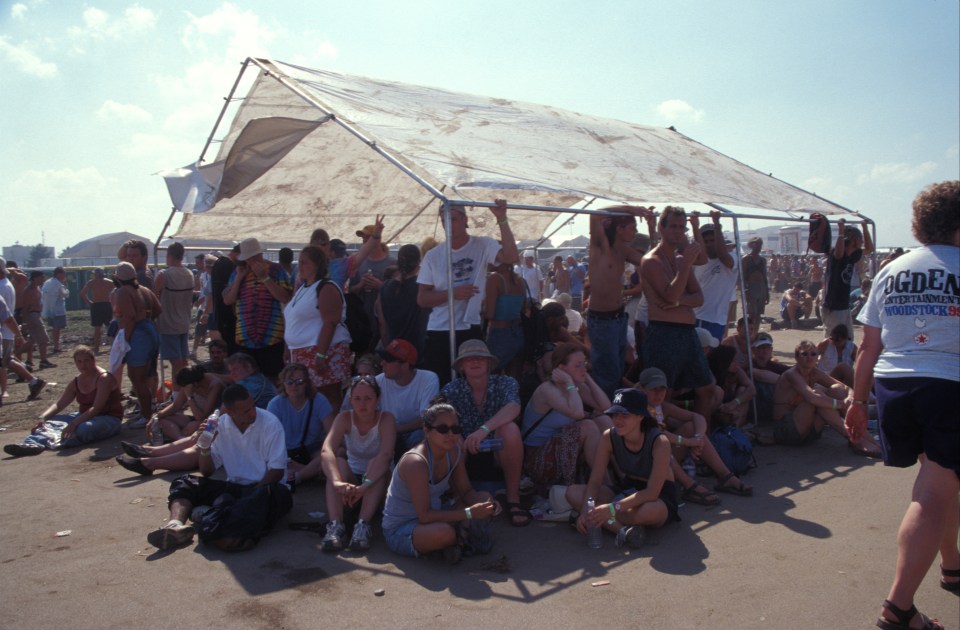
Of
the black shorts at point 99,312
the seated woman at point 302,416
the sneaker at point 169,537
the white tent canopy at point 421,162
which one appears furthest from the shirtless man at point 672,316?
the black shorts at point 99,312

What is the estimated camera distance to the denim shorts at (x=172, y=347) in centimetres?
858

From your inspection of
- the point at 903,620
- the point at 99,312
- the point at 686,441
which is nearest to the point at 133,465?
the point at 686,441

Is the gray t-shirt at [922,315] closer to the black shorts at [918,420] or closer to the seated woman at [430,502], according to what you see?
the black shorts at [918,420]

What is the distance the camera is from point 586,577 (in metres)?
3.98

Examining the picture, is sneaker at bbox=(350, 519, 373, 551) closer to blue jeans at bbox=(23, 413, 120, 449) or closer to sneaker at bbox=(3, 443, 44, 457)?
blue jeans at bbox=(23, 413, 120, 449)

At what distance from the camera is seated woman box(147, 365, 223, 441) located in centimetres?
654

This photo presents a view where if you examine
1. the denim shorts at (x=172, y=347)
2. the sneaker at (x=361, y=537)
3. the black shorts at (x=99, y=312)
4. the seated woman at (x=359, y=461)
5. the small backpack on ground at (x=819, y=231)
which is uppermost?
the small backpack on ground at (x=819, y=231)

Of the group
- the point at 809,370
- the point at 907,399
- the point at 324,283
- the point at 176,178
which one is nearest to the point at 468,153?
the point at 324,283

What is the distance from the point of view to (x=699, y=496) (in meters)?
5.06

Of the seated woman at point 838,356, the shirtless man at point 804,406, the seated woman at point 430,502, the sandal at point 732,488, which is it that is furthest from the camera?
the seated woman at point 838,356

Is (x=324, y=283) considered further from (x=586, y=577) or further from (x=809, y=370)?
(x=809, y=370)

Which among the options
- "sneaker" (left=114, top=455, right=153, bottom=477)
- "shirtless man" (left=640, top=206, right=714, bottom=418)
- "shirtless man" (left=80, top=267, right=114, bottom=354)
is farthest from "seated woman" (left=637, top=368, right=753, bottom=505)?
"shirtless man" (left=80, top=267, right=114, bottom=354)

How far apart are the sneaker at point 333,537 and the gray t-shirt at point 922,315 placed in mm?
2999

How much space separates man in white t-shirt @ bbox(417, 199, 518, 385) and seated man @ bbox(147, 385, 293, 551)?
139 cm
